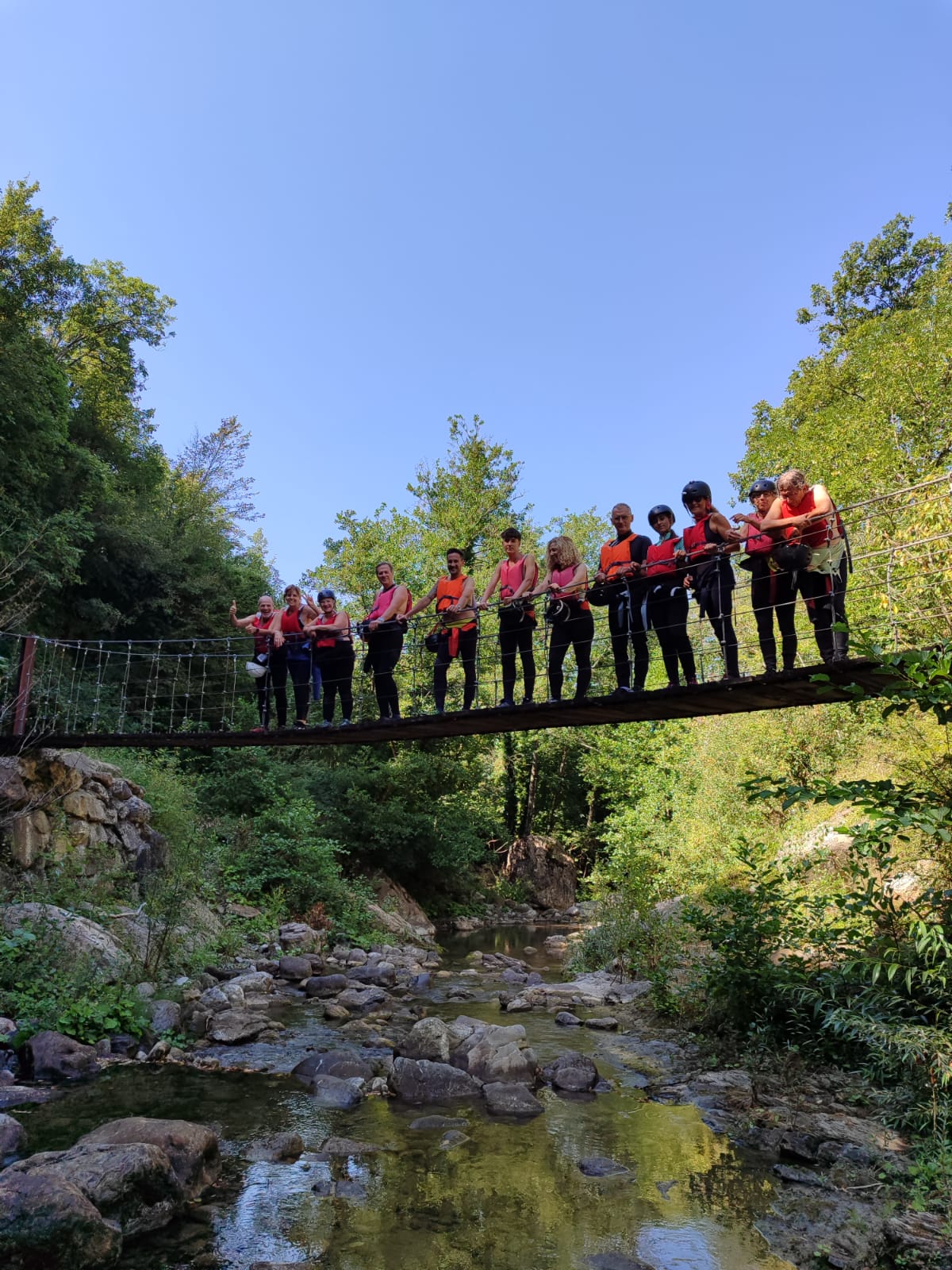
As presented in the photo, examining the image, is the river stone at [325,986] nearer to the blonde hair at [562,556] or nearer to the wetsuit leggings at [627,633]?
the wetsuit leggings at [627,633]

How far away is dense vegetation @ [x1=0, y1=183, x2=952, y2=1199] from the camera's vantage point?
15.6 ft

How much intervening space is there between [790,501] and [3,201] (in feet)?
55.6

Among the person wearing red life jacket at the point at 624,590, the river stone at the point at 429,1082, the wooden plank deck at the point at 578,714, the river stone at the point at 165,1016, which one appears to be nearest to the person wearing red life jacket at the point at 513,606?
the wooden plank deck at the point at 578,714

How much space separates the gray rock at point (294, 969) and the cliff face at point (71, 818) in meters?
1.66

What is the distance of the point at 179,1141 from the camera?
147 inches

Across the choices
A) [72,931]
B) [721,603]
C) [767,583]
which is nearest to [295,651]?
[72,931]

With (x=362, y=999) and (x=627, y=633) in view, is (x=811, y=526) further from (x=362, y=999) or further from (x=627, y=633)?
(x=362, y=999)

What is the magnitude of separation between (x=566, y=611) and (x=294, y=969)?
206 inches

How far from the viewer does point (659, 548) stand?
5508 mm

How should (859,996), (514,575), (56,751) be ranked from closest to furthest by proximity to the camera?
(859,996) < (514,575) < (56,751)

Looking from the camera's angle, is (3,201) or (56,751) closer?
(56,751)

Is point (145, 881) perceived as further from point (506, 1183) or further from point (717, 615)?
point (717, 615)

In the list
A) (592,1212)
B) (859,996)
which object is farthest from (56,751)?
(859,996)

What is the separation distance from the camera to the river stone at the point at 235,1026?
6164 mm
